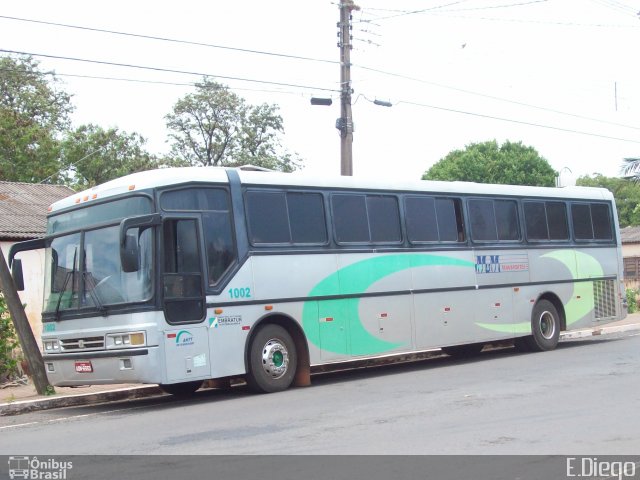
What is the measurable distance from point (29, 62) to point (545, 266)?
40.0 m

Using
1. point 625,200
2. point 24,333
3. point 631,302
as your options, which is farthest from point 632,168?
point 625,200

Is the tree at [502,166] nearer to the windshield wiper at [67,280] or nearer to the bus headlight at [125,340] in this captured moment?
the windshield wiper at [67,280]

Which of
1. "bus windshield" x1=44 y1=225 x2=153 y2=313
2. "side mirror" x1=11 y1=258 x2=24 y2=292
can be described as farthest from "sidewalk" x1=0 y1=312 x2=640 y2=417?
"side mirror" x1=11 y1=258 x2=24 y2=292

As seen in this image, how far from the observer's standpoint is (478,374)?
15.3 metres

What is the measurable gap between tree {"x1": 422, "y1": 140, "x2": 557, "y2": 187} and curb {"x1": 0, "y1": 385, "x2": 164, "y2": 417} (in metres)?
55.8

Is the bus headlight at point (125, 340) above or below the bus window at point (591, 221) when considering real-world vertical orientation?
below

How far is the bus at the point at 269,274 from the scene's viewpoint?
42.2 ft

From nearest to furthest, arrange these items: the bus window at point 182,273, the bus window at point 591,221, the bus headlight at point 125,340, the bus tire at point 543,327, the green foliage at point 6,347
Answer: the bus headlight at point 125,340, the bus window at point 182,273, the green foliage at point 6,347, the bus tire at point 543,327, the bus window at point 591,221

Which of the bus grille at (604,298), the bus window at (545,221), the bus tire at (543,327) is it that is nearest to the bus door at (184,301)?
the bus tire at (543,327)

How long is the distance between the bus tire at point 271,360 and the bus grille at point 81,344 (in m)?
2.27

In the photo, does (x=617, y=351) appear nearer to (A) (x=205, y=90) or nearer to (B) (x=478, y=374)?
(B) (x=478, y=374)

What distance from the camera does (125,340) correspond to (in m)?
12.7

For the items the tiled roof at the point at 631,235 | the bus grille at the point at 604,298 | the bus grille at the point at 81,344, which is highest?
the tiled roof at the point at 631,235
